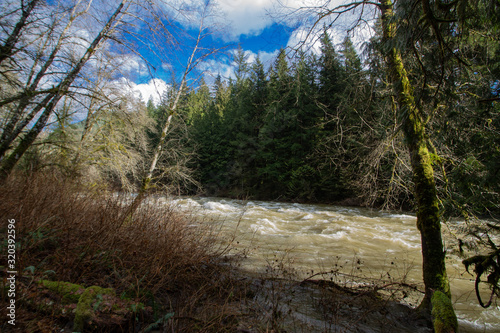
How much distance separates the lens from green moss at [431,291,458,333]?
215cm

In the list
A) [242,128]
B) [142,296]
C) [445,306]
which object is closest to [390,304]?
[445,306]

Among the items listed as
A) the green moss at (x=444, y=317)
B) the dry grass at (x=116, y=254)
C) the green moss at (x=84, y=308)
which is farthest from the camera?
the dry grass at (x=116, y=254)

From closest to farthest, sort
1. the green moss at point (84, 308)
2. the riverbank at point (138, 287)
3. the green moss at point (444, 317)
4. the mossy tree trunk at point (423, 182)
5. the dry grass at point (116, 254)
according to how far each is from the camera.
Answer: the green moss at point (84, 308) < the riverbank at point (138, 287) < the green moss at point (444, 317) < the dry grass at point (116, 254) < the mossy tree trunk at point (423, 182)

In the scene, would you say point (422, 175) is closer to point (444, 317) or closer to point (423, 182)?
point (423, 182)

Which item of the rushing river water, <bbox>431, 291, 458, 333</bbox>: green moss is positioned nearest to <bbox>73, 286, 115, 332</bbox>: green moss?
the rushing river water

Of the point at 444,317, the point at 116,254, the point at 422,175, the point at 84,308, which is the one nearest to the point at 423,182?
the point at 422,175

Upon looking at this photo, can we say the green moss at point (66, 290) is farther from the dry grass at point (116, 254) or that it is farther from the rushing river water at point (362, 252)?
the rushing river water at point (362, 252)

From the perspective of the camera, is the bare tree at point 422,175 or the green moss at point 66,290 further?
the bare tree at point 422,175

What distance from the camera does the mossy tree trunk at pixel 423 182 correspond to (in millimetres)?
2750

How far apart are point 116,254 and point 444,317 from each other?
3688mm

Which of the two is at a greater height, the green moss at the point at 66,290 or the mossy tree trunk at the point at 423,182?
the mossy tree trunk at the point at 423,182

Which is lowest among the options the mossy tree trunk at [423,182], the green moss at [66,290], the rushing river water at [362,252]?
the rushing river water at [362,252]

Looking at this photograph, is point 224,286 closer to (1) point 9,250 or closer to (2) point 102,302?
(2) point 102,302

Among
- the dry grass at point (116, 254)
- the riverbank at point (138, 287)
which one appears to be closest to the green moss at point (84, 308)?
the riverbank at point (138, 287)
